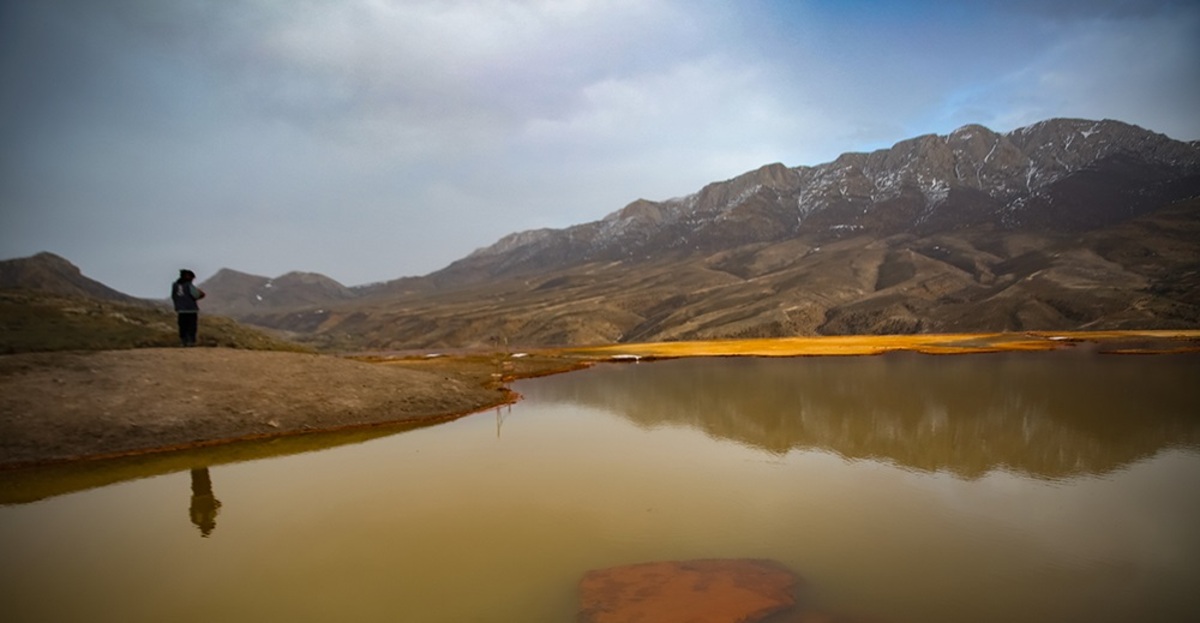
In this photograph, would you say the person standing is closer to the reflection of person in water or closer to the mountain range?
the reflection of person in water

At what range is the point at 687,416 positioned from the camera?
2505 centimetres

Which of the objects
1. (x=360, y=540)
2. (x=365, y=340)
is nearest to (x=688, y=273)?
(x=365, y=340)

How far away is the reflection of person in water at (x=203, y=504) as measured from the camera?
41.4 ft

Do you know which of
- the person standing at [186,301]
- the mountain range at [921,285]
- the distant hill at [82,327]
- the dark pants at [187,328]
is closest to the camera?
the person standing at [186,301]

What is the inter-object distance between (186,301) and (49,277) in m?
85.2

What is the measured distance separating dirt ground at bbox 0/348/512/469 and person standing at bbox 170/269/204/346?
1175mm

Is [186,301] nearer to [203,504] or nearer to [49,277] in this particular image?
[203,504]

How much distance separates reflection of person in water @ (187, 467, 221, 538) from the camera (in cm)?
1262

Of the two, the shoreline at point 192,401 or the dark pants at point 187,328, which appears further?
the dark pants at point 187,328

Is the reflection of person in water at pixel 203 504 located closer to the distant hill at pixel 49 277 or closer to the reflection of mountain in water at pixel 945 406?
the reflection of mountain in water at pixel 945 406

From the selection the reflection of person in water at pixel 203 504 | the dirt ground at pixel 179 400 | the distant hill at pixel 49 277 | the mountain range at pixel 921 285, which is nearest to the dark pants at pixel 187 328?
the dirt ground at pixel 179 400

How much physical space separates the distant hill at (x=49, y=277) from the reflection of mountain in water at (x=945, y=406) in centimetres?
7848

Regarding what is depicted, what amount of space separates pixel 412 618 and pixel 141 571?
5.85 meters

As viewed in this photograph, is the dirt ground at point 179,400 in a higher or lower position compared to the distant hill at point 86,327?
lower
